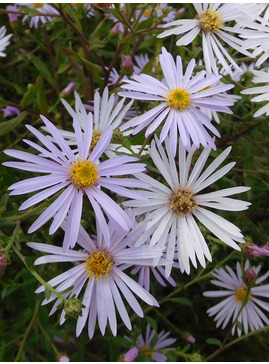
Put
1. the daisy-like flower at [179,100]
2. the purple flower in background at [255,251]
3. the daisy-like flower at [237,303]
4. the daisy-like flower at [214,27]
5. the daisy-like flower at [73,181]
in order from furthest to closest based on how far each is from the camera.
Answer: the daisy-like flower at [237,303], the daisy-like flower at [214,27], the purple flower in background at [255,251], the daisy-like flower at [179,100], the daisy-like flower at [73,181]

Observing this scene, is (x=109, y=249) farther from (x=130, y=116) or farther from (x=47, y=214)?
(x=130, y=116)

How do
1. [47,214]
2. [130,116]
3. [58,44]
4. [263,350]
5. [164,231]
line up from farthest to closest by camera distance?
[263,350], [58,44], [130,116], [164,231], [47,214]

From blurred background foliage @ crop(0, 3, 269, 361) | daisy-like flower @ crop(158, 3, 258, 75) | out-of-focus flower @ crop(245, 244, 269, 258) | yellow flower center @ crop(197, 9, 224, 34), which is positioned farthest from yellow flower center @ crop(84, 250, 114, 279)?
yellow flower center @ crop(197, 9, 224, 34)

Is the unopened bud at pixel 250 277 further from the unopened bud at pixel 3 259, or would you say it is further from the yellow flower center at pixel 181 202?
the unopened bud at pixel 3 259

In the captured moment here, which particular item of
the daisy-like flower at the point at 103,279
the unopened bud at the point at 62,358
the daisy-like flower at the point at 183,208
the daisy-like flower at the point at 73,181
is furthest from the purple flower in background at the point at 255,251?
the unopened bud at the point at 62,358

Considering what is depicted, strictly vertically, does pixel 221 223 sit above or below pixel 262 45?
below

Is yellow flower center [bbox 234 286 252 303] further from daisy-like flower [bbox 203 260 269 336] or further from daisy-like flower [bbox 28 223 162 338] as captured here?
daisy-like flower [bbox 28 223 162 338]

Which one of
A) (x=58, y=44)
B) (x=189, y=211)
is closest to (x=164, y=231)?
(x=189, y=211)

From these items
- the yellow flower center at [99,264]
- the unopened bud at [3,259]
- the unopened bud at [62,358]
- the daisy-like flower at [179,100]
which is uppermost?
the daisy-like flower at [179,100]
